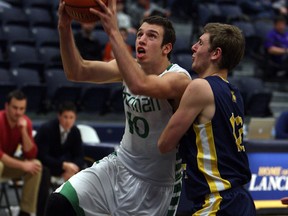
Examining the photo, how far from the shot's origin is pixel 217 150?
457 cm

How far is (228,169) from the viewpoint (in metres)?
4.61

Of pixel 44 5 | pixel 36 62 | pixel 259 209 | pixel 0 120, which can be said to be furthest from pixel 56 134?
pixel 44 5

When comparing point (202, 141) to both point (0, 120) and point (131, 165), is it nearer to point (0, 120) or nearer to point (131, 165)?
point (131, 165)

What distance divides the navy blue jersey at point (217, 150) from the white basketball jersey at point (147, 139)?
470 mm

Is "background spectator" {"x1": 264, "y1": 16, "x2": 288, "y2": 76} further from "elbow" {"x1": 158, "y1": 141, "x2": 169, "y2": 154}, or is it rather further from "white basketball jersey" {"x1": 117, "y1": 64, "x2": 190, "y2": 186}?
"elbow" {"x1": 158, "y1": 141, "x2": 169, "y2": 154}

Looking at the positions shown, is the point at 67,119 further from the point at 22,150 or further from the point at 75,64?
the point at 75,64

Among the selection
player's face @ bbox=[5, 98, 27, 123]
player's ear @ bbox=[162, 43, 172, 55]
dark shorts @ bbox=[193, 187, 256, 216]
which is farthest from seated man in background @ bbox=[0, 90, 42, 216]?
dark shorts @ bbox=[193, 187, 256, 216]

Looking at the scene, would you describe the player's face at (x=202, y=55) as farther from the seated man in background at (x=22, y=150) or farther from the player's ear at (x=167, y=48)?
the seated man in background at (x=22, y=150)

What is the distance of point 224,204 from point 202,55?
2.66ft

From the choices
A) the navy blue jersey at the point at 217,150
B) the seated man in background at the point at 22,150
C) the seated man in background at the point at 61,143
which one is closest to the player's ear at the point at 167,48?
the navy blue jersey at the point at 217,150

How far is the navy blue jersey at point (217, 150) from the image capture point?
4566 mm

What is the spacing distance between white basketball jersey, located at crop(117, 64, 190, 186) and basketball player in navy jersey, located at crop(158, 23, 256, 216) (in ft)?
1.36

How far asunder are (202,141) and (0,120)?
4.59 meters

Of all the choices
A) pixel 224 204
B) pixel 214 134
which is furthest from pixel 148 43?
pixel 224 204
